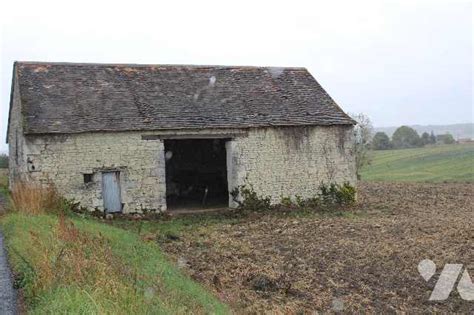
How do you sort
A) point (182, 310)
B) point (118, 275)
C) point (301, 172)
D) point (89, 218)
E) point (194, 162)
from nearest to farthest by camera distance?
1. point (182, 310)
2. point (118, 275)
3. point (89, 218)
4. point (301, 172)
5. point (194, 162)

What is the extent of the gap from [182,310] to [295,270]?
4.43m

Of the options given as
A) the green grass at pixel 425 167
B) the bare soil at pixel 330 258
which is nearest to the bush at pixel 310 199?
the bare soil at pixel 330 258

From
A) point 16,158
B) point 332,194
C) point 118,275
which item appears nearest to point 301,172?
point 332,194

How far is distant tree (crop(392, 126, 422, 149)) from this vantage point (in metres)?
64.2

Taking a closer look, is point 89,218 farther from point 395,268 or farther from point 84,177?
point 395,268

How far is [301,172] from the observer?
20.4m

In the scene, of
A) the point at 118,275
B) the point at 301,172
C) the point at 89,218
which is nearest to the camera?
the point at 118,275

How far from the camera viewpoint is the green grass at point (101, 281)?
6.10 meters

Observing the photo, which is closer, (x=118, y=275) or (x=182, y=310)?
(x=182, y=310)

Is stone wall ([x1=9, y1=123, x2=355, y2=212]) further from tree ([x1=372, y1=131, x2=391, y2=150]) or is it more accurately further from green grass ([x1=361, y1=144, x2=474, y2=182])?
tree ([x1=372, y1=131, x2=391, y2=150])

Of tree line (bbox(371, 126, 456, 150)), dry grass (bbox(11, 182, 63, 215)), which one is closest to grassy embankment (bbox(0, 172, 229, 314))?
dry grass (bbox(11, 182, 63, 215))

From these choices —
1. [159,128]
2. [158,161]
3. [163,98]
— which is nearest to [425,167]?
[163,98]

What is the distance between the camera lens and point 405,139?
213 feet

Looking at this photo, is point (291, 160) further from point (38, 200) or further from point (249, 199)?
point (38, 200)
